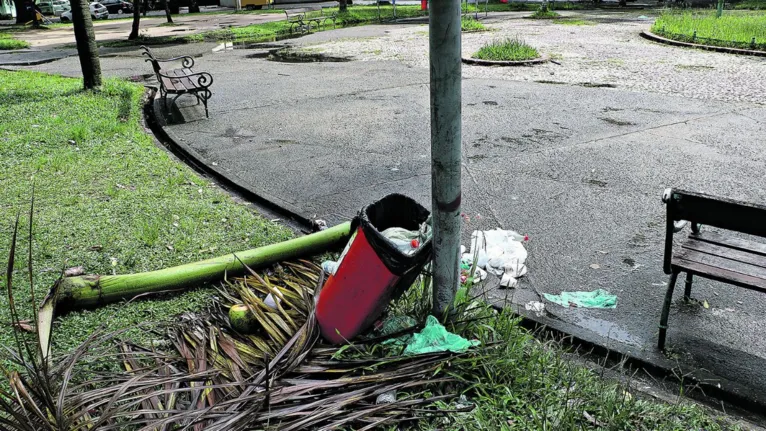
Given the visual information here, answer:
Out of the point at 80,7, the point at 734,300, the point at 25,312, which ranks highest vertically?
the point at 80,7

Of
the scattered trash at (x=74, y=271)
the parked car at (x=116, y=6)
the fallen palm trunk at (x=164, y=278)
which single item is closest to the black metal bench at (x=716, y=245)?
the fallen palm trunk at (x=164, y=278)

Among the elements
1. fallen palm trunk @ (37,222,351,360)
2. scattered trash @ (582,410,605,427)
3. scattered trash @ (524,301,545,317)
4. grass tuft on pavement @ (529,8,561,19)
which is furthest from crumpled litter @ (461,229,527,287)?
grass tuft on pavement @ (529,8,561,19)

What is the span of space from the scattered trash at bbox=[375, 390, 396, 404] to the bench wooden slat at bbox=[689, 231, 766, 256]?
2213 millimetres

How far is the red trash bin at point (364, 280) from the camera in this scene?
2.97 meters

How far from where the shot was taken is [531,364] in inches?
118

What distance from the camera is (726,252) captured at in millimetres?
3566

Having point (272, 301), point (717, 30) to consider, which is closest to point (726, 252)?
point (272, 301)

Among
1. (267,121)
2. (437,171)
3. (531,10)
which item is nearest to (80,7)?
(267,121)

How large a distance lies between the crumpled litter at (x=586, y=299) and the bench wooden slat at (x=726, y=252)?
62 cm

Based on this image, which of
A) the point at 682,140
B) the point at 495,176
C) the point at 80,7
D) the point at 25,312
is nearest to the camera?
the point at 25,312

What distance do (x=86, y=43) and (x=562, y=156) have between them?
8397 mm

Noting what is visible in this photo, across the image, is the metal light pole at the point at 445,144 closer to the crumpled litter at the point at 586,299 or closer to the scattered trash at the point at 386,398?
the scattered trash at the point at 386,398

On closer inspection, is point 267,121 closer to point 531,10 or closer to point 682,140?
point 682,140

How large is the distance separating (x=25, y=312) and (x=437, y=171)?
2688 millimetres
